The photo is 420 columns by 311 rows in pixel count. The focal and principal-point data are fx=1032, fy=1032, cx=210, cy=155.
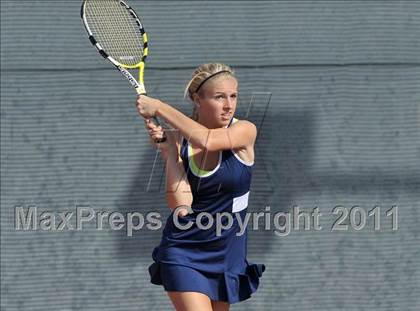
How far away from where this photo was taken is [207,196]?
4.20 metres

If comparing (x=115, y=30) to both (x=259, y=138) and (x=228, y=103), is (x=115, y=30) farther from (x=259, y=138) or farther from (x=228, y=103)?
(x=259, y=138)

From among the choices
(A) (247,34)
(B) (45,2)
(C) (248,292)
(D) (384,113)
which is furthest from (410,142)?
(B) (45,2)

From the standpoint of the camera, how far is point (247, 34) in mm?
5645

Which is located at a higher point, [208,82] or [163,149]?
[208,82]

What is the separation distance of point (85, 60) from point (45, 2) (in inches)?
15.1

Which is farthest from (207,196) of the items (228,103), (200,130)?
(228,103)

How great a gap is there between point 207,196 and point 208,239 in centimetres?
18

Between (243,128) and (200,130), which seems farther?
(243,128)

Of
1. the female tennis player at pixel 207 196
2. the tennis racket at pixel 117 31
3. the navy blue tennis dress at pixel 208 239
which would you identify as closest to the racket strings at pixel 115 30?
the tennis racket at pixel 117 31

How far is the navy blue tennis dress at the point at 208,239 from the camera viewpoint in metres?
4.18

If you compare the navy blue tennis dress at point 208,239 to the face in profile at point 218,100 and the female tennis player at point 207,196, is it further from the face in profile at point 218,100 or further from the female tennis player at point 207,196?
the face in profile at point 218,100

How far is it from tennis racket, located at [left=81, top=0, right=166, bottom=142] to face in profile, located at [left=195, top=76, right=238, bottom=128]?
0.48 metres

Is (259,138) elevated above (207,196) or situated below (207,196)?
below

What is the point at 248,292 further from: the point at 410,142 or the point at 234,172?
the point at 410,142
